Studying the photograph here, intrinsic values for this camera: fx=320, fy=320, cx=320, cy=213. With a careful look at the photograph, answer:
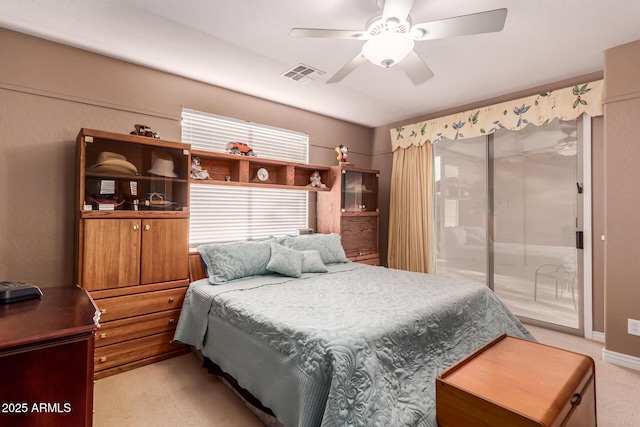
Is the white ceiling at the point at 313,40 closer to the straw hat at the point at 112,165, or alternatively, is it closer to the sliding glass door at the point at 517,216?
the sliding glass door at the point at 517,216

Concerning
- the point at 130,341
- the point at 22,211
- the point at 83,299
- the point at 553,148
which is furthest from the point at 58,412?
the point at 553,148

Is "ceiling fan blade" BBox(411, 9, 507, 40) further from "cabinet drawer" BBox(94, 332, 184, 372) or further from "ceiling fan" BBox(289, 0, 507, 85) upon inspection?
"cabinet drawer" BBox(94, 332, 184, 372)

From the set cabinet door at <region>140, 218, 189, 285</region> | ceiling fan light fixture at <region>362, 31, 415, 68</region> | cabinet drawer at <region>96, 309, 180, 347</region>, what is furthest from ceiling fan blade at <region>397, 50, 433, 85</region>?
cabinet drawer at <region>96, 309, 180, 347</region>

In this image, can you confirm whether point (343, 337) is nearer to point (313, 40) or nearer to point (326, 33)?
point (326, 33)

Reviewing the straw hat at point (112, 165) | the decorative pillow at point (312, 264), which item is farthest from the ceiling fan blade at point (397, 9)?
the straw hat at point (112, 165)

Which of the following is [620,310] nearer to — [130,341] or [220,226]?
[220,226]

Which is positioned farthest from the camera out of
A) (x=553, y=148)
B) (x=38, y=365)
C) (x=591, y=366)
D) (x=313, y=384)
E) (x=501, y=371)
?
(x=553, y=148)

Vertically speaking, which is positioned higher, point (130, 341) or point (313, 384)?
point (313, 384)

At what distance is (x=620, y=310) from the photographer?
274 centimetres

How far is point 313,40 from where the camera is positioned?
8.49ft

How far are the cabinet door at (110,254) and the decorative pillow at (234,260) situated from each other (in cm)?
56

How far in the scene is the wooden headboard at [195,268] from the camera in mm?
3106

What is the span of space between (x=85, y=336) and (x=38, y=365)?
0.16 m

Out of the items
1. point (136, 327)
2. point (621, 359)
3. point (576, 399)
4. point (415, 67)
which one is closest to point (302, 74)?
point (415, 67)
